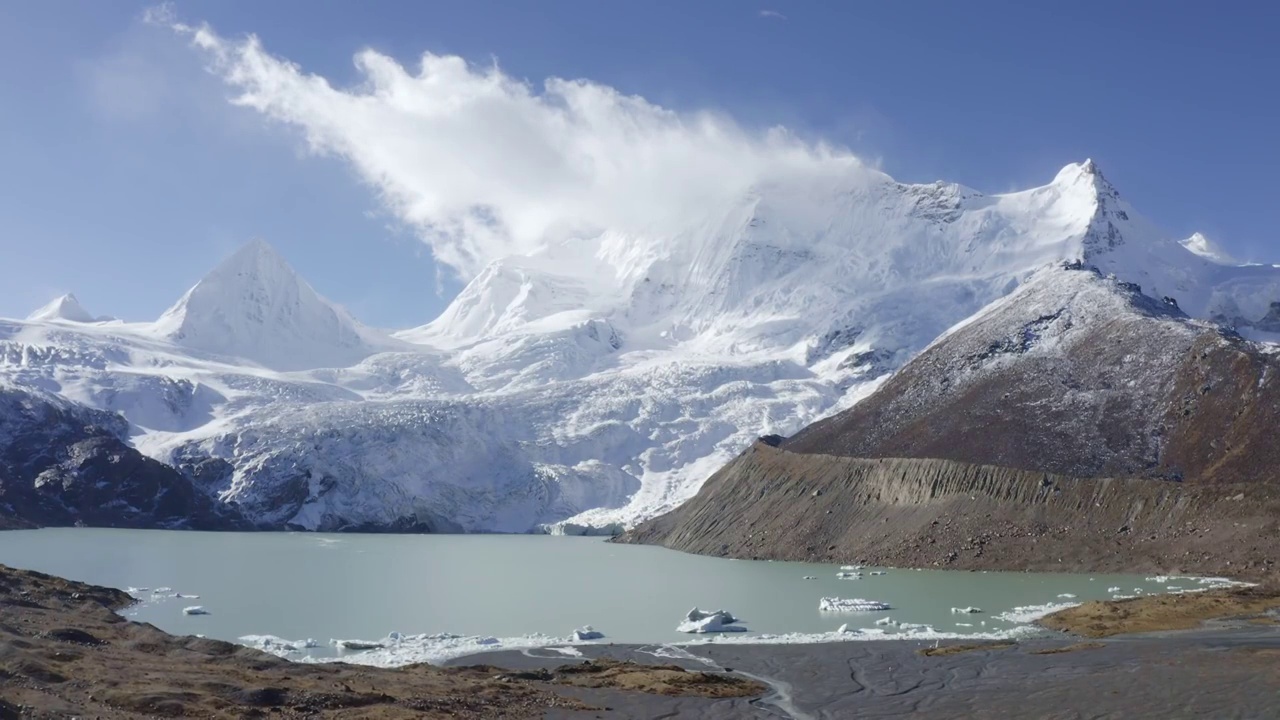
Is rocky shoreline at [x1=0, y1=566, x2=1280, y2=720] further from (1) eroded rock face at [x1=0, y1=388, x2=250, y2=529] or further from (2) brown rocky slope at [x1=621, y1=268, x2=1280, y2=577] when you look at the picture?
(1) eroded rock face at [x1=0, y1=388, x2=250, y2=529]

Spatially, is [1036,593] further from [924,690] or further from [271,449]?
[271,449]

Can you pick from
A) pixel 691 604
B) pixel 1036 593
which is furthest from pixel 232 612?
pixel 1036 593

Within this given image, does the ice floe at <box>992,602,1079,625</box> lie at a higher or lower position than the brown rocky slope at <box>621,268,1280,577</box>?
lower

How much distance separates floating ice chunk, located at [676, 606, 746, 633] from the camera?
4856 cm

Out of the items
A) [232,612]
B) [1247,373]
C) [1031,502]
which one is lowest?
[232,612]

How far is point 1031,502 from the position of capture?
8588 centimetres

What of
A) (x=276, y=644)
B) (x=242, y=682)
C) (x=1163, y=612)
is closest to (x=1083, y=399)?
(x=1163, y=612)

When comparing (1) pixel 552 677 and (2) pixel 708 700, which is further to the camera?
(1) pixel 552 677

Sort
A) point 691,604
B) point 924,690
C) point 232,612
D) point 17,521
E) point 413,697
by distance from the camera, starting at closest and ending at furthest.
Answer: point 413,697 → point 924,690 → point 232,612 → point 691,604 → point 17,521

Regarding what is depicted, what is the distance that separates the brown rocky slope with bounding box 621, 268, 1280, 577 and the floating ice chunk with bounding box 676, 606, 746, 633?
37674 millimetres

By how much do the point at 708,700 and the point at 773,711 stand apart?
2324 millimetres

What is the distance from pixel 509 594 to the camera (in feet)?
216

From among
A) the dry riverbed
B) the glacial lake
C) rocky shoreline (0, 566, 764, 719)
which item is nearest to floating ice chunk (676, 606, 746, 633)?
the glacial lake

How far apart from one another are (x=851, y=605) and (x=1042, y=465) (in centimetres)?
4318
